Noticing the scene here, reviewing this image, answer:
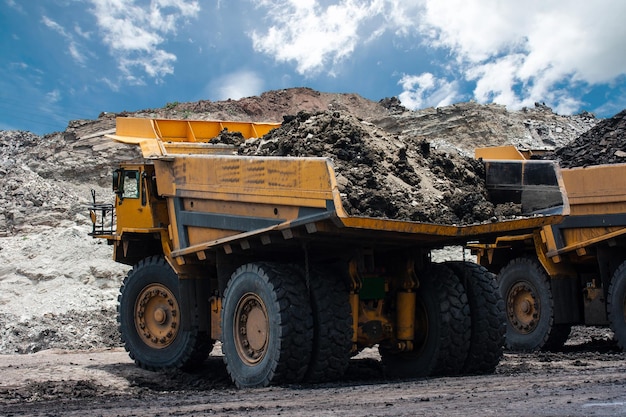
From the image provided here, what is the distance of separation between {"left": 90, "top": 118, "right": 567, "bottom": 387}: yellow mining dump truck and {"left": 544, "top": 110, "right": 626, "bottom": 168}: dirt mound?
192 inches

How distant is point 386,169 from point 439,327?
5.81ft

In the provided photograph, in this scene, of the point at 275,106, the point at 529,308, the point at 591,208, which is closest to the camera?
the point at 591,208

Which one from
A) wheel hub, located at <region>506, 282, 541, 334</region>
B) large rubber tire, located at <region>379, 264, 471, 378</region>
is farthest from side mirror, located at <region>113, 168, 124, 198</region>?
wheel hub, located at <region>506, 282, 541, 334</region>

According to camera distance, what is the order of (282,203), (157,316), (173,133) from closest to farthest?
1. (282,203)
2. (157,316)
3. (173,133)

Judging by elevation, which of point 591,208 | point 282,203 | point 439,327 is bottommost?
point 439,327

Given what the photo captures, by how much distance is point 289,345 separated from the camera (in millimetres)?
7621

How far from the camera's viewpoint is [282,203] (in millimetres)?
7520

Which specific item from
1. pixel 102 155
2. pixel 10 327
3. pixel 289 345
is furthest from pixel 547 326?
pixel 102 155

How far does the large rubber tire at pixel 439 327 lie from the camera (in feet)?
27.5

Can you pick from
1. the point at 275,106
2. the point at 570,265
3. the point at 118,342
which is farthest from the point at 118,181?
the point at 275,106

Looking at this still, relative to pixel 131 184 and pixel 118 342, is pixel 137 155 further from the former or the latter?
pixel 131 184

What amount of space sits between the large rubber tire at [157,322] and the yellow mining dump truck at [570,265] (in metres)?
4.29

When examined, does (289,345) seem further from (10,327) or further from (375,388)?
(10,327)

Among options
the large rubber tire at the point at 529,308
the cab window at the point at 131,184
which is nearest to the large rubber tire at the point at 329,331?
the cab window at the point at 131,184
